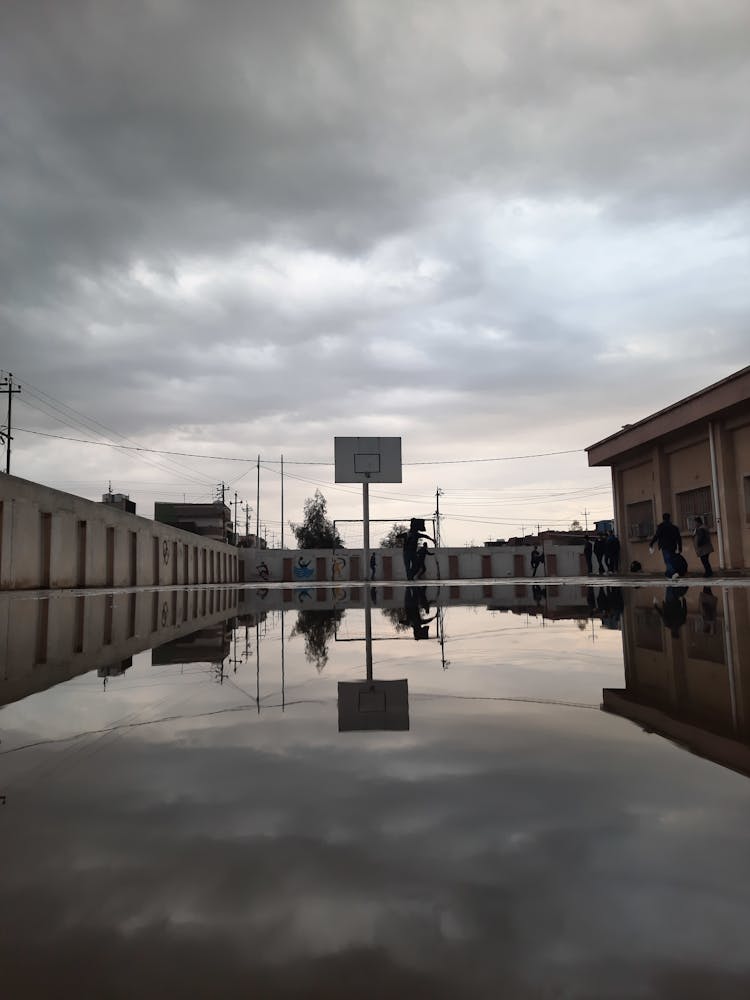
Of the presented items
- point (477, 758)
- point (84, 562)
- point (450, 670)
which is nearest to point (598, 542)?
point (84, 562)

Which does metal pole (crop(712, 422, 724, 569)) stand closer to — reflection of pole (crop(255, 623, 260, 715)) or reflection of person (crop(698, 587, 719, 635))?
reflection of person (crop(698, 587, 719, 635))

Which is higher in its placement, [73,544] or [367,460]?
[367,460]

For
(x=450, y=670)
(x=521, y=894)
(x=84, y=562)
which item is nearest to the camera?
(x=521, y=894)

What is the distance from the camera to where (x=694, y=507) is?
81.0 feet

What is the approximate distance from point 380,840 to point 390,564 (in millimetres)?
44571

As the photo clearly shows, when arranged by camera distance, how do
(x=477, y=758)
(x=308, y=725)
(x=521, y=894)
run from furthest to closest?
(x=308, y=725), (x=477, y=758), (x=521, y=894)

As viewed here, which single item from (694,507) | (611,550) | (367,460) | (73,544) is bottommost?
(611,550)

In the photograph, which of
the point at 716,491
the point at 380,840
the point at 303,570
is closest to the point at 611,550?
the point at 716,491

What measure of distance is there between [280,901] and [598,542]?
29.7 meters

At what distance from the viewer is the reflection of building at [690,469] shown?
2127 cm

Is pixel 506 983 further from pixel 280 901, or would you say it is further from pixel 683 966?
pixel 280 901

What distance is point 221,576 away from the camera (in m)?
38.7

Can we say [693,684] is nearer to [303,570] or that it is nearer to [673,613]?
[673,613]

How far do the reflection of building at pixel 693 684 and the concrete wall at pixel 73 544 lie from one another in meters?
13.2
